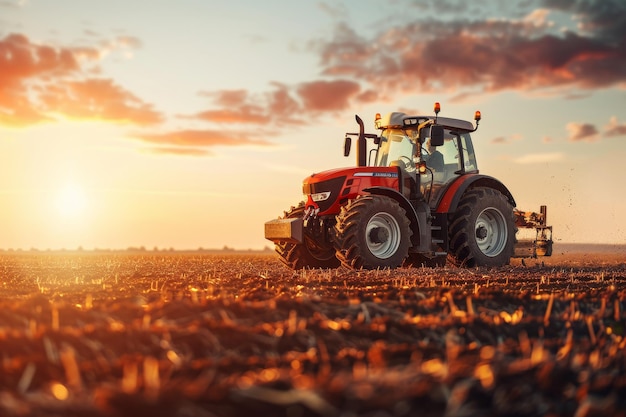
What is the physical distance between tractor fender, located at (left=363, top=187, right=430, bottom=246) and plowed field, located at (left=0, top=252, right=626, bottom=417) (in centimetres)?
554

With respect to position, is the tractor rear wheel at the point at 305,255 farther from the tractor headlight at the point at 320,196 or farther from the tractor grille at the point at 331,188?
the tractor grille at the point at 331,188

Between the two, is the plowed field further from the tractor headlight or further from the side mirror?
the tractor headlight

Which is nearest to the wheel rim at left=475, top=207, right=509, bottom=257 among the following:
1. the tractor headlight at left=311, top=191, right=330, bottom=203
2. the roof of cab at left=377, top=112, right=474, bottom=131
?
the roof of cab at left=377, top=112, right=474, bottom=131

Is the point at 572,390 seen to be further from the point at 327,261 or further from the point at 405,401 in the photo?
the point at 327,261

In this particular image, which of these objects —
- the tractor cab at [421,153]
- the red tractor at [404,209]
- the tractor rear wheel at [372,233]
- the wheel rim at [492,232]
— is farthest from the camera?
the wheel rim at [492,232]

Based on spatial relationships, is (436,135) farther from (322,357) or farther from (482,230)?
(322,357)

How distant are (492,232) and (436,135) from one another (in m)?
3.34

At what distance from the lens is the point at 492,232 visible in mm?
16094

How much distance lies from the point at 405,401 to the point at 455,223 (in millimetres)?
11486

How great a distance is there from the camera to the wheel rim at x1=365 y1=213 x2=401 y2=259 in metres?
13.7

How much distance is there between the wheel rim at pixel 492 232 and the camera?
1581 cm

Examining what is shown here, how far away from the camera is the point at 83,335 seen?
5410mm

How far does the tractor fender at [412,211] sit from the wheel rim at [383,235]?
528 millimetres

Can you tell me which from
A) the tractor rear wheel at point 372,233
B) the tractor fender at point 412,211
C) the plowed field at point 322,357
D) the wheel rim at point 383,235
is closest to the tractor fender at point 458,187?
the tractor fender at point 412,211
